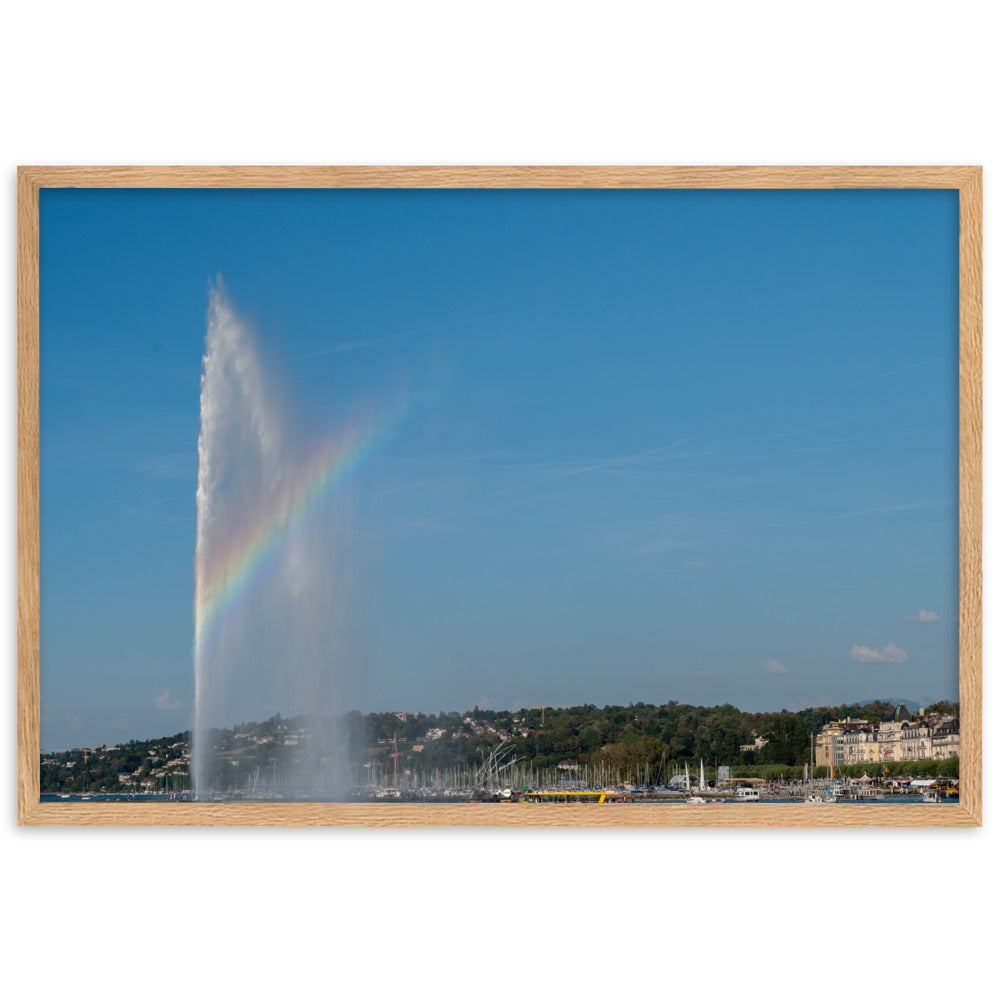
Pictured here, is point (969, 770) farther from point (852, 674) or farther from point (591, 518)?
point (591, 518)

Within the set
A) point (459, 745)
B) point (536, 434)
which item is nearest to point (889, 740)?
point (459, 745)

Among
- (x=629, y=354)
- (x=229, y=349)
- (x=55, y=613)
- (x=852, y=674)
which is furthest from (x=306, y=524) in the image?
(x=852, y=674)

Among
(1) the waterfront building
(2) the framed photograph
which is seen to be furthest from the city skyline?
(1) the waterfront building

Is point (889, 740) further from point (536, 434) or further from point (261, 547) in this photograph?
point (261, 547)

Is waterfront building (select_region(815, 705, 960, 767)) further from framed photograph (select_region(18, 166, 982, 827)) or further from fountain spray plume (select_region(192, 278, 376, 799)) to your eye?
fountain spray plume (select_region(192, 278, 376, 799))

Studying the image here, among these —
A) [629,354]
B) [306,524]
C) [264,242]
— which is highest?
[264,242]

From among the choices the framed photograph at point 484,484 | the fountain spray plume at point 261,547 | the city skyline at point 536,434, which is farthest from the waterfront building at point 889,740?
the fountain spray plume at point 261,547
